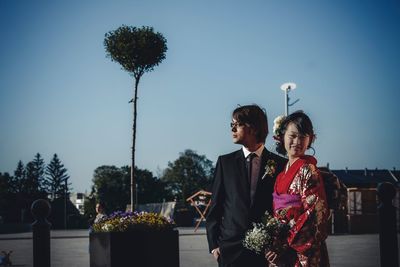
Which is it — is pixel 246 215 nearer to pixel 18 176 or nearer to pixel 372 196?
pixel 372 196

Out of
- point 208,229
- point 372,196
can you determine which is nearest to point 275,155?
point 208,229

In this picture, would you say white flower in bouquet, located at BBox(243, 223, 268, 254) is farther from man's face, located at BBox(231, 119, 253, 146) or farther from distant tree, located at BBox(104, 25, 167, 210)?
distant tree, located at BBox(104, 25, 167, 210)

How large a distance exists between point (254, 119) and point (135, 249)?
3.81 metres

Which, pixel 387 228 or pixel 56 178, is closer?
pixel 387 228

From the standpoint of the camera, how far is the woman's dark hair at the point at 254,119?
152 inches

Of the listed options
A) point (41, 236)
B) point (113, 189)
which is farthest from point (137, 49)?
point (113, 189)

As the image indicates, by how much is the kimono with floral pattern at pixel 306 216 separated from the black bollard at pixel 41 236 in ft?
5.96

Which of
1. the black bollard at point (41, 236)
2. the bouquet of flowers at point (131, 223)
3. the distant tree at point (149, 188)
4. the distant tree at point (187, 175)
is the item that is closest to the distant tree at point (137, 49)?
the bouquet of flowers at point (131, 223)

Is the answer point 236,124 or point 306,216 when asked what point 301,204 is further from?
point 236,124

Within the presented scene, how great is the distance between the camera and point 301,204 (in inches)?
135

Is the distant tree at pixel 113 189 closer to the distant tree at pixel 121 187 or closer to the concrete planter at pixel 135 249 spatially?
the distant tree at pixel 121 187

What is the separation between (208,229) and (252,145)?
27.2 inches

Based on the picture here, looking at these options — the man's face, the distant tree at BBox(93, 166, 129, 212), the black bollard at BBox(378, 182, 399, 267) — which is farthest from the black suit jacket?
the distant tree at BBox(93, 166, 129, 212)

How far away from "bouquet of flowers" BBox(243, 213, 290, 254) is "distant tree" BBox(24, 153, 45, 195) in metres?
106
